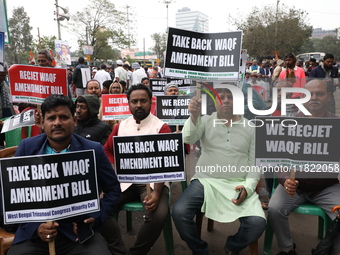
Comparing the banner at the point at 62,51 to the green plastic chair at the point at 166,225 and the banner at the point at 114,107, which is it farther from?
the green plastic chair at the point at 166,225

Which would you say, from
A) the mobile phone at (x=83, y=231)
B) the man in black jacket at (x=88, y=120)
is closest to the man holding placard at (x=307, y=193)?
the mobile phone at (x=83, y=231)

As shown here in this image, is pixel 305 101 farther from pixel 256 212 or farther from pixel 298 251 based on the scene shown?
pixel 298 251

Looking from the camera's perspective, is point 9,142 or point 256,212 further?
point 9,142

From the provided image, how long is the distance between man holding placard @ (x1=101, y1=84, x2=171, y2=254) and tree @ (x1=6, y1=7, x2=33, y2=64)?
172 ft

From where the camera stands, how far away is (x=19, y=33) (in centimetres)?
5153

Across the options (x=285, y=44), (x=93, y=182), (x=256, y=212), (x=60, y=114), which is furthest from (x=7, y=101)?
(x=285, y=44)

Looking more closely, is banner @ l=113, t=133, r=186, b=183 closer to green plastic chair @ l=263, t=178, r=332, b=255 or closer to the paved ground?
the paved ground

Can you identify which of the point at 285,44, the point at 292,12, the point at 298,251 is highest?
the point at 292,12

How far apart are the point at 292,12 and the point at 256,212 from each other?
30.5 metres

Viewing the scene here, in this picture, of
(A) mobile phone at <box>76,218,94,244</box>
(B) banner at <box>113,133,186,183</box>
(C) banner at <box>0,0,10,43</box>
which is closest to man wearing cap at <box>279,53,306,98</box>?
(B) banner at <box>113,133,186,183</box>

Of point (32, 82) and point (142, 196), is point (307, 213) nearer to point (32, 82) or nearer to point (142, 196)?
point (142, 196)

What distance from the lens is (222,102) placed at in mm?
2779

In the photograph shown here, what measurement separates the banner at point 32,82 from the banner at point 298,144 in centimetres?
230

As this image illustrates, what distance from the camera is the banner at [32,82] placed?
3.25 meters
